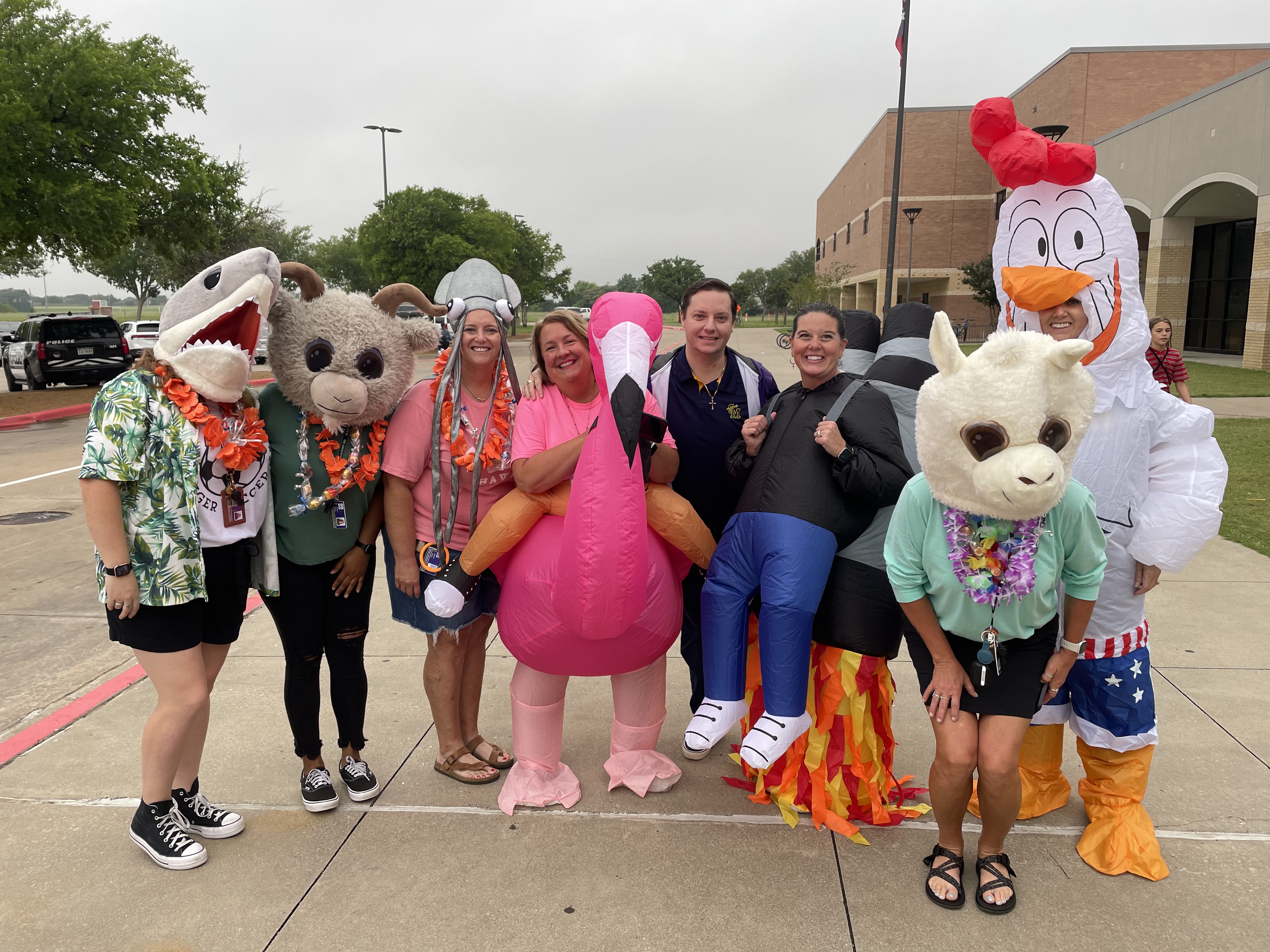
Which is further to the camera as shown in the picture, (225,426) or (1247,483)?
(1247,483)

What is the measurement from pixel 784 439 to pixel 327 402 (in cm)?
151

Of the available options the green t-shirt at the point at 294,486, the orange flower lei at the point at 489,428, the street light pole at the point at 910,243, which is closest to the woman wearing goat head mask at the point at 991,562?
the orange flower lei at the point at 489,428

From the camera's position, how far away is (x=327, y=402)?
2.77 meters

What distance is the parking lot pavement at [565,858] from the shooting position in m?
2.45

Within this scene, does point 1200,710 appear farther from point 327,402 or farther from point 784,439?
point 327,402

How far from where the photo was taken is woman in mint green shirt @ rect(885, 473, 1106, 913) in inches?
94.0

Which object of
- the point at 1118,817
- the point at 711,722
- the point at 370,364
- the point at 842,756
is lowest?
the point at 1118,817

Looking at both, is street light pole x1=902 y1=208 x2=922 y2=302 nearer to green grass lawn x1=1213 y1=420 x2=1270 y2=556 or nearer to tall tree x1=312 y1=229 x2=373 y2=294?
green grass lawn x1=1213 y1=420 x2=1270 y2=556

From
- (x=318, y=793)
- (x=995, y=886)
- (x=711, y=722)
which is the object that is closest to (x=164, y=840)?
(x=318, y=793)

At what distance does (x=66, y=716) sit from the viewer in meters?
3.80

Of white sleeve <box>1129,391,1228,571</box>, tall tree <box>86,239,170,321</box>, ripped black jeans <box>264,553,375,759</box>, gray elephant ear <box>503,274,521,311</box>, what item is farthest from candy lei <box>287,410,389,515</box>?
tall tree <box>86,239,170,321</box>

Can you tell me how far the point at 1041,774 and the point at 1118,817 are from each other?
282 millimetres

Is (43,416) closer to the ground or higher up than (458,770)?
higher up

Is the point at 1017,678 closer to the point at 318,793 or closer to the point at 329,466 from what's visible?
the point at 329,466
